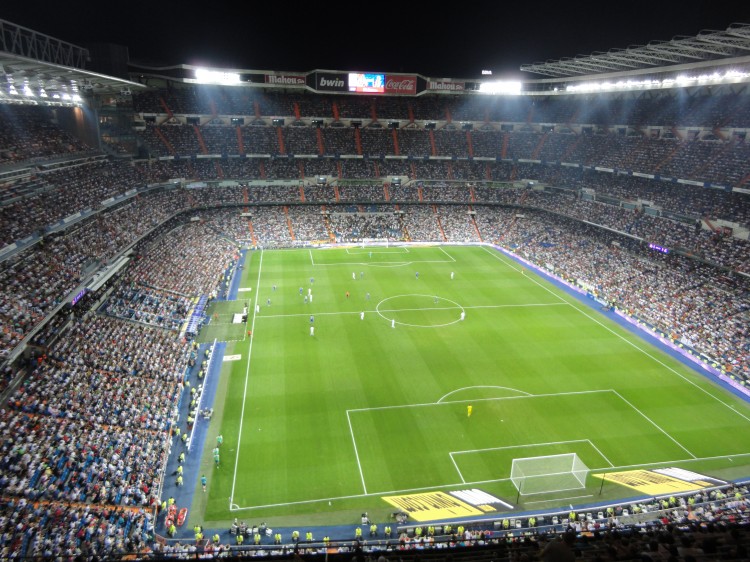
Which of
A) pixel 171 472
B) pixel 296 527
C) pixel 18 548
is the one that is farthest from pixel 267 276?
pixel 18 548

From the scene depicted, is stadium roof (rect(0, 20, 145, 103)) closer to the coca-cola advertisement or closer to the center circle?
the center circle

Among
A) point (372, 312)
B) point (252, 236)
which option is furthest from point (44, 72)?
point (252, 236)

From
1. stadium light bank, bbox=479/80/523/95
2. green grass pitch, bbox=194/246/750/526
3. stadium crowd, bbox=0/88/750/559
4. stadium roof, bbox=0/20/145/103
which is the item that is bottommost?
green grass pitch, bbox=194/246/750/526

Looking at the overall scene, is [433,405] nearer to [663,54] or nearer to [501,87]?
[663,54]

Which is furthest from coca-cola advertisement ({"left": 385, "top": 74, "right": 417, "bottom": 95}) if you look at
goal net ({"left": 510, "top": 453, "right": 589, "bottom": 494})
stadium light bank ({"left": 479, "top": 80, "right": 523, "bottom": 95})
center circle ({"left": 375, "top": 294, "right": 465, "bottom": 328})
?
goal net ({"left": 510, "top": 453, "right": 589, "bottom": 494})

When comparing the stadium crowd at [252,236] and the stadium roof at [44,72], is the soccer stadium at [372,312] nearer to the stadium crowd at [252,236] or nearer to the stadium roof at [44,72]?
the stadium crowd at [252,236]

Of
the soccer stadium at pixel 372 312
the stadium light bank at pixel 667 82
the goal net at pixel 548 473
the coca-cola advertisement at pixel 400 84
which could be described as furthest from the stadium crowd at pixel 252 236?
the coca-cola advertisement at pixel 400 84

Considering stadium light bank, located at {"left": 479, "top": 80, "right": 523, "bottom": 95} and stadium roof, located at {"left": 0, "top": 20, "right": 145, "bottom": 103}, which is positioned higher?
stadium light bank, located at {"left": 479, "top": 80, "right": 523, "bottom": 95}
